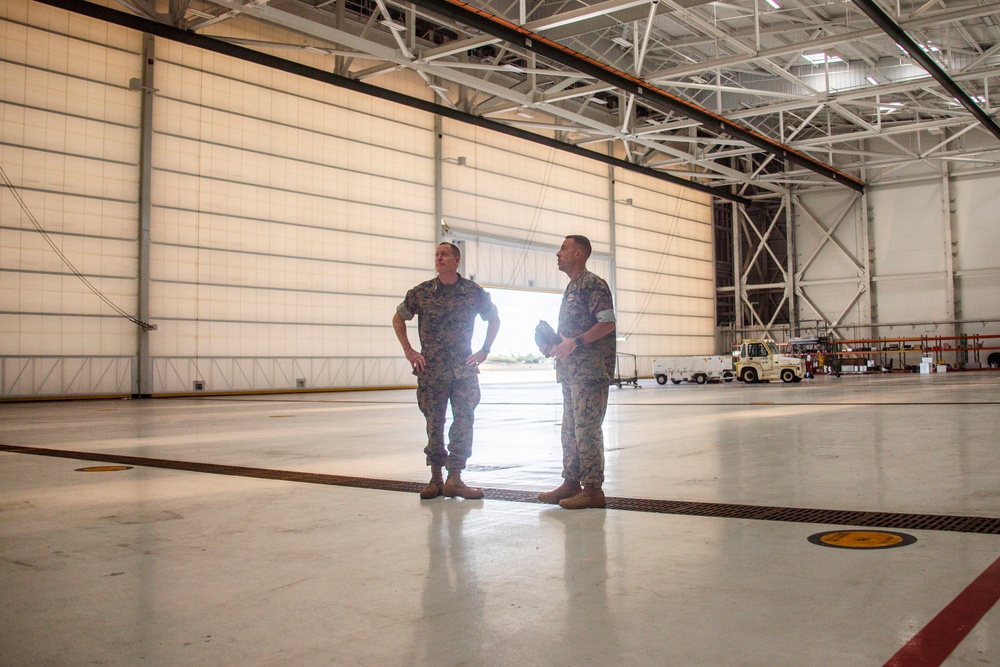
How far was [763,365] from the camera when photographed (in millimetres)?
33844

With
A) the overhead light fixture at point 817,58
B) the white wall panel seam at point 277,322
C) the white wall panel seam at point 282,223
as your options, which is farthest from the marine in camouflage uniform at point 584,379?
the overhead light fixture at point 817,58

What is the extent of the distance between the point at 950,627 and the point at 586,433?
115 inches

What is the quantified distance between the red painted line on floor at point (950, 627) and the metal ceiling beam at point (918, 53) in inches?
904

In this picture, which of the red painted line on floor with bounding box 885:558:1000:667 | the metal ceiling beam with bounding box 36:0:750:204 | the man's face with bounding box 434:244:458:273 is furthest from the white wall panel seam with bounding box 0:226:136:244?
the red painted line on floor with bounding box 885:558:1000:667

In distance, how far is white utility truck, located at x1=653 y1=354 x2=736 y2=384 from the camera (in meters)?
36.4

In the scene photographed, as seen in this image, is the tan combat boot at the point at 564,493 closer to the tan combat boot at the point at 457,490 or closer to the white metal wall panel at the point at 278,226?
the tan combat boot at the point at 457,490

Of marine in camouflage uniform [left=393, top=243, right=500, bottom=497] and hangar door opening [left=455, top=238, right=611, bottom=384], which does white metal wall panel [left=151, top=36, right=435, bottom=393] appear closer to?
hangar door opening [left=455, top=238, right=611, bottom=384]

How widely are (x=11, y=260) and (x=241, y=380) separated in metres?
8.36

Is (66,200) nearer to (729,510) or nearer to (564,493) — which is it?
(564,493)

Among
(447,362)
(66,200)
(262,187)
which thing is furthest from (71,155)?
(447,362)

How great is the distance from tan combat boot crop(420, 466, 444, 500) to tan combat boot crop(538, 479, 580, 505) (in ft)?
2.66

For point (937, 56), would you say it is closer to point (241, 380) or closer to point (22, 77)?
point (241, 380)

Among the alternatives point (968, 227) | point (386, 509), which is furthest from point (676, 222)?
point (386, 509)

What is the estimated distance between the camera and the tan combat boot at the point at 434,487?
5.86 meters
